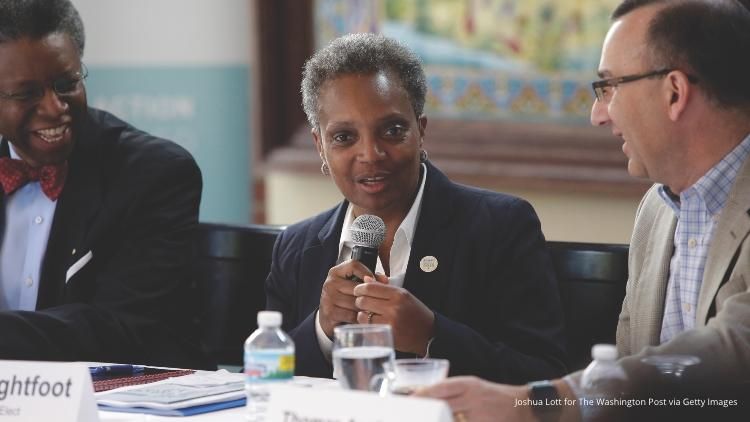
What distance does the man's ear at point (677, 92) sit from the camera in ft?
7.72

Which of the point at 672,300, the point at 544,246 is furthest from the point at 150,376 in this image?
the point at 672,300

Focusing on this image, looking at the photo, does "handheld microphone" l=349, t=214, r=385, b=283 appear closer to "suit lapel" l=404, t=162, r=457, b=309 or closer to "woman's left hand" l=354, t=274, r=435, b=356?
"woman's left hand" l=354, t=274, r=435, b=356

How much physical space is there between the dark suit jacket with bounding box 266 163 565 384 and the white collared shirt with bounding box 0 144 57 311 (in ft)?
2.35

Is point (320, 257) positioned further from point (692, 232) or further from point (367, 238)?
point (692, 232)

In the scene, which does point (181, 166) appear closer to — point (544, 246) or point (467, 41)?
point (544, 246)

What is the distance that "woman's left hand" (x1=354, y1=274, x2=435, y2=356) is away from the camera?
246 centimetres

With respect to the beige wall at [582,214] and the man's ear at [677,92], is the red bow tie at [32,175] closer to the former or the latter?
the man's ear at [677,92]

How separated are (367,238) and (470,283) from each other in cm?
34

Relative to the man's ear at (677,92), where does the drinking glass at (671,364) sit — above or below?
below

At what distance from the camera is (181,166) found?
3369 millimetres

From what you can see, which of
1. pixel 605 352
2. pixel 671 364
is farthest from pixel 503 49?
pixel 605 352

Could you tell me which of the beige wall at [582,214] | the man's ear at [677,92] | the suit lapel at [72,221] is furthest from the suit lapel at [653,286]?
the beige wall at [582,214]

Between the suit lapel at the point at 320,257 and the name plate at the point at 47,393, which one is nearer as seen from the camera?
the name plate at the point at 47,393

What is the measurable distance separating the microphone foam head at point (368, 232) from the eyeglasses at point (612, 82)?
537mm
